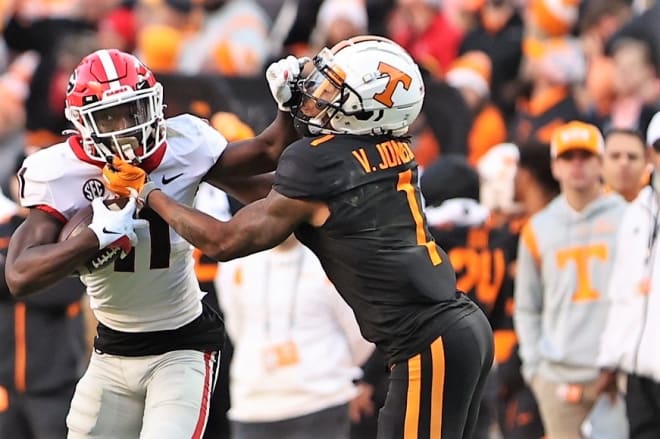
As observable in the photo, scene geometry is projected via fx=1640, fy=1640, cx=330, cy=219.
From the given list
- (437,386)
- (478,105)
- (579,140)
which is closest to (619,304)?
(579,140)

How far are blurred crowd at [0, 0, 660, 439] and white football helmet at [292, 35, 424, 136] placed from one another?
6.23ft

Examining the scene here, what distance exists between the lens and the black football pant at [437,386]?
536 cm

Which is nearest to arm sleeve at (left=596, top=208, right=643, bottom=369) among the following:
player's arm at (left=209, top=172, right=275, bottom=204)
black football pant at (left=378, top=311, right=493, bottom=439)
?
black football pant at (left=378, top=311, right=493, bottom=439)

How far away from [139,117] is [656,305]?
255cm

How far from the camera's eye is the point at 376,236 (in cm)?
532

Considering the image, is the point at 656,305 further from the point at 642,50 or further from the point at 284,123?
the point at 642,50

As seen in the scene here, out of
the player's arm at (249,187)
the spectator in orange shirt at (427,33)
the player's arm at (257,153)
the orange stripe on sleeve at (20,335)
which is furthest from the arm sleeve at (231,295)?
the spectator in orange shirt at (427,33)

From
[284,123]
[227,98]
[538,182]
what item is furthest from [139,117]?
[227,98]

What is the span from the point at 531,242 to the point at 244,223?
276 centimetres

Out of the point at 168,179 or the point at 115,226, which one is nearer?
the point at 115,226

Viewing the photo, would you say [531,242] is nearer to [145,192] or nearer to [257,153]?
[257,153]

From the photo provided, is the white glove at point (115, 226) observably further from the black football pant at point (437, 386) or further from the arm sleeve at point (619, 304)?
the arm sleeve at point (619, 304)

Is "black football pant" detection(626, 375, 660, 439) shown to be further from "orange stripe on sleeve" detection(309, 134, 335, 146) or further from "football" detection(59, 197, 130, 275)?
"football" detection(59, 197, 130, 275)

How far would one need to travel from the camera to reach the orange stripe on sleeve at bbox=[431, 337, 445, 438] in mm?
5348
